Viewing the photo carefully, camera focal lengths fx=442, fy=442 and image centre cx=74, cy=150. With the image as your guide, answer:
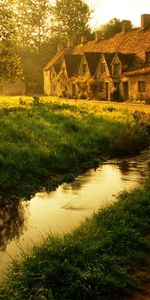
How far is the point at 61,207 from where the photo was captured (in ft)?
43.3

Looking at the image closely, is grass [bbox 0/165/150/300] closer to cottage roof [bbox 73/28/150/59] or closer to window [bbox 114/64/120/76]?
cottage roof [bbox 73/28/150/59]

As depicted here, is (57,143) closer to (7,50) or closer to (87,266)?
(87,266)

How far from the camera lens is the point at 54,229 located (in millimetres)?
11094

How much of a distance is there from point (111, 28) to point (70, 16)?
1048 inches

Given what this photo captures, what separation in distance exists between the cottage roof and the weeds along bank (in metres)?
23.3

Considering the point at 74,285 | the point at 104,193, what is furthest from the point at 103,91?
the point at 74,285

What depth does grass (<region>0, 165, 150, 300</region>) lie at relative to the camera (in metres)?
7.16

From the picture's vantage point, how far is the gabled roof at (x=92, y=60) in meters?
57.2

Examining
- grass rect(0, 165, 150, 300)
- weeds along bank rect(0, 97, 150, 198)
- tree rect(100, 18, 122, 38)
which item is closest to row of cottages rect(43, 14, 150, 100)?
tree rect(100, 18, 122, 38)

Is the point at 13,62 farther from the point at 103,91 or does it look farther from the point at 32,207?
the point at 32,207

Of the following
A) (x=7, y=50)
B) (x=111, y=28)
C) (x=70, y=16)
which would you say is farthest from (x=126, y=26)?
(x=70, y=16)

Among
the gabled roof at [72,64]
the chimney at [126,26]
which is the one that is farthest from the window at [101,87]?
the gabled roof at [72,64]

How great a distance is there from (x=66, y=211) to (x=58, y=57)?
64.0m

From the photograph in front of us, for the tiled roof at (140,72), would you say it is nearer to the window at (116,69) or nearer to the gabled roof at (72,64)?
the window at (116,69)
